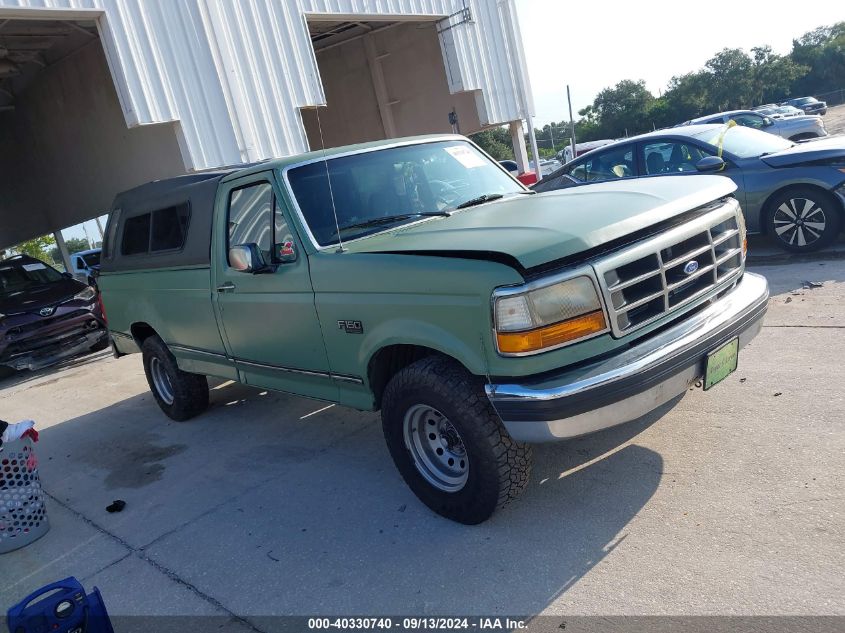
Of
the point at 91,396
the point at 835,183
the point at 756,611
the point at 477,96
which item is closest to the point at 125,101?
the point at 91,396

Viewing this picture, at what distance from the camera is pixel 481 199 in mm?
4395

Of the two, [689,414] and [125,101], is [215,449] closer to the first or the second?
[689,414]

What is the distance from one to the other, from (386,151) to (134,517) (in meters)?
2.93

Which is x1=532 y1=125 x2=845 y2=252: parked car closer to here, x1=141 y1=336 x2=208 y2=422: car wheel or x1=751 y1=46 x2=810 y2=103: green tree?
x1=141 y1=336 x2=208 y2=422: car wheel

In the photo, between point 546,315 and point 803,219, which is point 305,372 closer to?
point 546,315

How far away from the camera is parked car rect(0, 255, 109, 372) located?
9477mm

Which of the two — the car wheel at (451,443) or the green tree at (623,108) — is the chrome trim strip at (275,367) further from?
the green tree at (623,108)

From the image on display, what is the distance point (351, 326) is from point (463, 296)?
88cm

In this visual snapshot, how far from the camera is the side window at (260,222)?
164 inches

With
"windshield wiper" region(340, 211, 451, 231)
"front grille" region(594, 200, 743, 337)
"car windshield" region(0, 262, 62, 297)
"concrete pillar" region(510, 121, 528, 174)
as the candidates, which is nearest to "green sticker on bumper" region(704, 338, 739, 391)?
"front grille" region(594, 200, 743, 337)

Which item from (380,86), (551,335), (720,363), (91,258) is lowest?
(720,363)

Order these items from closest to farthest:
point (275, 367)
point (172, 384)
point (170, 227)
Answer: point (275, 367) < point (170, 227) < point (172, 384)

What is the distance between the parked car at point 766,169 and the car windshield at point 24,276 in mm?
8979

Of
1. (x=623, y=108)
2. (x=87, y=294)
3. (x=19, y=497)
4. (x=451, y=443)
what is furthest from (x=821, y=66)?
(x=19, y=497)
